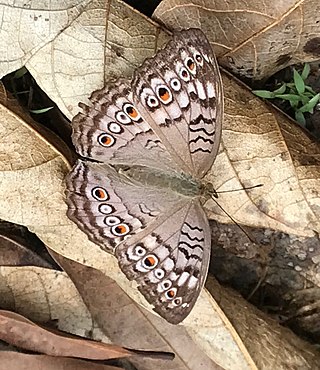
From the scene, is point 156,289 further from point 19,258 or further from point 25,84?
point 25,84

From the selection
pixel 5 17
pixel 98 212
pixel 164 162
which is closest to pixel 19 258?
pixel 98 212

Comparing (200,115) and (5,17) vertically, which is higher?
(5,17)

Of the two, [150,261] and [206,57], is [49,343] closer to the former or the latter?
[150,261]

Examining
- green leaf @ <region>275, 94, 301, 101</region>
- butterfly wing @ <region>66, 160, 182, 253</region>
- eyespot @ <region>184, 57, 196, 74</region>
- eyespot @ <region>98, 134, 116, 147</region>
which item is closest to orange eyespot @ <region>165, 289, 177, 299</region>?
butterfly wing @ <region>66, 160, 182, 253</region>

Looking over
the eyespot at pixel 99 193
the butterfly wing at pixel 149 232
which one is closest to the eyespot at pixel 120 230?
the butterfly wing at pixel 149 232

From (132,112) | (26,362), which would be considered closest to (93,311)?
(26,362)

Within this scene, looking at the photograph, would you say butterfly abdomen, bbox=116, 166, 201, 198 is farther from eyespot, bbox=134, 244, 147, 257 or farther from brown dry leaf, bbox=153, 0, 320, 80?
brown dry leaf, bbox=153, 0, 320, 80
